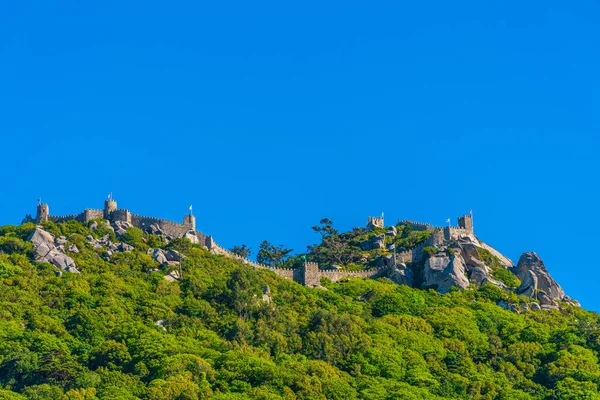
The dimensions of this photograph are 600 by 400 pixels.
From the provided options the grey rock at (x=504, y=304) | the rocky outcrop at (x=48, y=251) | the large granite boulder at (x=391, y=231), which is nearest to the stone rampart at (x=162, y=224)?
the rocky outcrop at (x=48, y=251)

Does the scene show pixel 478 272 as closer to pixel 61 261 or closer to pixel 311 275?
pixel 311 275

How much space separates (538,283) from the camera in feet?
408

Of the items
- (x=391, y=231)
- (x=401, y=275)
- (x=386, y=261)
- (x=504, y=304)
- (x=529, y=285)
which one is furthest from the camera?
(x=391, y=231)

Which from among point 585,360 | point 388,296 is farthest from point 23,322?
point 585,360

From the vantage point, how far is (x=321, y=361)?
10281 centimetres

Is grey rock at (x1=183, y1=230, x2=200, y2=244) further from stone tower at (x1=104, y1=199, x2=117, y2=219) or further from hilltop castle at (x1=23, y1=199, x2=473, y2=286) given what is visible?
stone tower at (x1=104, y1=199, x2=117, y2=219)

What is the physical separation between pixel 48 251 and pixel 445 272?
1343 inches

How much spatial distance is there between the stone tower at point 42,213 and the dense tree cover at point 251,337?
3.37 m

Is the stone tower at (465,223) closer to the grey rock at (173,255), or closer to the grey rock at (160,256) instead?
the grey rock at (173,255)

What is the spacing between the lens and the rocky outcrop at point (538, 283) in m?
123

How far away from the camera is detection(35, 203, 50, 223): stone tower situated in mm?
125375

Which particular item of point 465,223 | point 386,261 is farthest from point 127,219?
point 465,223

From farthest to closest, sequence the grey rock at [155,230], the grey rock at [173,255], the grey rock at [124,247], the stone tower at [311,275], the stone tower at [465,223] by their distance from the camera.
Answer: the stone tower at [465,223], the grey rock at [155,230], the stone tower at [311,275], the grey rock at [124,247], the grey rock at [173,255]

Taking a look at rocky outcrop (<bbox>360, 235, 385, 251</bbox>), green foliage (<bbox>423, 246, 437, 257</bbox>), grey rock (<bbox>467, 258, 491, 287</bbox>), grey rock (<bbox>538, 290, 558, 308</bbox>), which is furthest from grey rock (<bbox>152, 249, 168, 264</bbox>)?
grey rock (<bbox>538, 290, 558, 308</bbox>)
